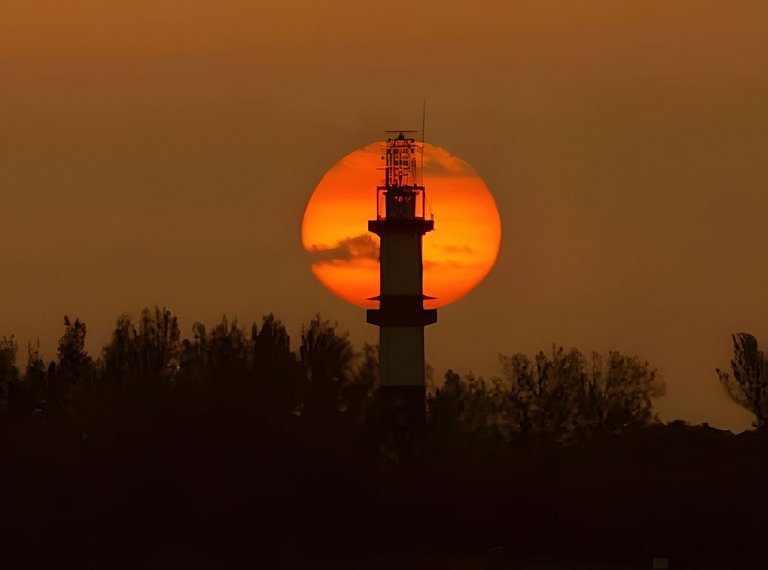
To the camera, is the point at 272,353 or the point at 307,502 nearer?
the point at 307,502

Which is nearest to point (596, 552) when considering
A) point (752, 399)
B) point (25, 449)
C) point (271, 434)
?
point (271, 434)

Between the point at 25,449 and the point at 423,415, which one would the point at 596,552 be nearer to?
the point at 423,415

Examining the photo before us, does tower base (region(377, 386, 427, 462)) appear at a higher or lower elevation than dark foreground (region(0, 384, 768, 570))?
higher

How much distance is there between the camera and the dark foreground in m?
53.6

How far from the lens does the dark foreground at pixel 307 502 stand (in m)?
53.6

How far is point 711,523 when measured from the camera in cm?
6475

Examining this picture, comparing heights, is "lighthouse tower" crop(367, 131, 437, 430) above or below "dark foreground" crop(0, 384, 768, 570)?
above

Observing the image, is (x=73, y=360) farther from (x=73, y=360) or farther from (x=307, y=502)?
(x=307, y=502)

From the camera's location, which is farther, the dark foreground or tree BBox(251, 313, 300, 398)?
tree BBox(251, 313, 300, 398)

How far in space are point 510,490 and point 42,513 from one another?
2030cm

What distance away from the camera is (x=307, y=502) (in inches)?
2210

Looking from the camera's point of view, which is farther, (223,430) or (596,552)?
(596,552)

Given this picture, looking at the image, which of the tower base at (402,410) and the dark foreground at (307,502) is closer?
the dark foreground at (307,502)

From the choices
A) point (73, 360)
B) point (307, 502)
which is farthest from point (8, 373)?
point (307, 502)
